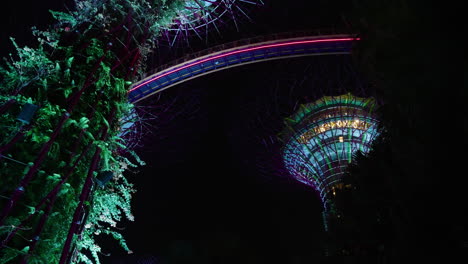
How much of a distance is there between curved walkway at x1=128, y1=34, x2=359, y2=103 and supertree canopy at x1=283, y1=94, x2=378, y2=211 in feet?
15.1

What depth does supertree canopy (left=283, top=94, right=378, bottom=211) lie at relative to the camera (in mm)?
17062

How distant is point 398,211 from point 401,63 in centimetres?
277

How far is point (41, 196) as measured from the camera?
2668 mm

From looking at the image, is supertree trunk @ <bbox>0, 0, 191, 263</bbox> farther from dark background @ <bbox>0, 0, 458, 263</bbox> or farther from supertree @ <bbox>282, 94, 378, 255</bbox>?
supertree @ <bbox>282, 94, 378, 255</bbox>

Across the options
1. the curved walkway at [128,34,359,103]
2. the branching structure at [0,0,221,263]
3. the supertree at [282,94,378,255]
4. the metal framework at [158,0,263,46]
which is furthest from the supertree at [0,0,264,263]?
the supertree at [282,94,378,255]

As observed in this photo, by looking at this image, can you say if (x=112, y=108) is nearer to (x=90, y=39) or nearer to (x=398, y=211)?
(x=90, y=39)

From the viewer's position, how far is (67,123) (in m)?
2.78

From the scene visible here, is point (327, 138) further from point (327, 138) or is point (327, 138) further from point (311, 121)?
point (311, 121)

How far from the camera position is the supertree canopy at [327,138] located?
17062mm

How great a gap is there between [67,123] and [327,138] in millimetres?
16495

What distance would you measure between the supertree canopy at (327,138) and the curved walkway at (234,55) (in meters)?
4.61

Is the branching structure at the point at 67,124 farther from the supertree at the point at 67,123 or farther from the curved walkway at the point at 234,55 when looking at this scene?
the curved walkway at the point at 234,55

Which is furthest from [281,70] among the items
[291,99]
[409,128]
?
[409,128]

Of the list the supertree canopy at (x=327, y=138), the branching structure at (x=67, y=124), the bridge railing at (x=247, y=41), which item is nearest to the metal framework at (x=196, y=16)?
the branching structure at (x=67, y=124)
